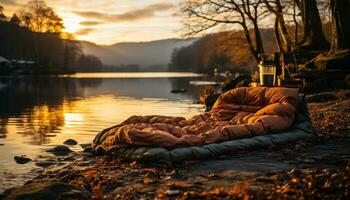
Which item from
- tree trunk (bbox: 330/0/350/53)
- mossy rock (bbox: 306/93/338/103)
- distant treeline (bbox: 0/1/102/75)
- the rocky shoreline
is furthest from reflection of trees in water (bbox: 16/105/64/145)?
distant treeline (bbox: 0/1/102/75)

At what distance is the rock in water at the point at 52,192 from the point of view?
622 cm

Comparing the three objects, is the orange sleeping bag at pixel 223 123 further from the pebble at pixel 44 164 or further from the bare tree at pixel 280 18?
the bare tree at pixel 280 18

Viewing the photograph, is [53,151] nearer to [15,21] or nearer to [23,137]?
[23,137]

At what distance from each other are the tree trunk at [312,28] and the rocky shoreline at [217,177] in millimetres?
15745

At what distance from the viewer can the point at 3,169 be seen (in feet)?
31.4

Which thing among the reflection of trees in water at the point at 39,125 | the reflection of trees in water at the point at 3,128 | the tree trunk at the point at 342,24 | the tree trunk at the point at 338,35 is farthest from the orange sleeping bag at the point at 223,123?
the tree trunk at the point at 342,24

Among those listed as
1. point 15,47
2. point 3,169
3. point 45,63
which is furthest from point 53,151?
point 15,47

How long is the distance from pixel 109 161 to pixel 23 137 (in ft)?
22.2

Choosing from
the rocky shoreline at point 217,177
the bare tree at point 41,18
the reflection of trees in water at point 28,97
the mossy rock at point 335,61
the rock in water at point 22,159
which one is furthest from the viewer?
the bare tree at point 41,18

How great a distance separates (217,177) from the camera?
6.70 m

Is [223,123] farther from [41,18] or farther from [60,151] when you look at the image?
[41,18]

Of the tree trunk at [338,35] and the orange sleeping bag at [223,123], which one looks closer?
the orange sleeping bag at [223,123]

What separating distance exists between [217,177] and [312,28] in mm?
20357

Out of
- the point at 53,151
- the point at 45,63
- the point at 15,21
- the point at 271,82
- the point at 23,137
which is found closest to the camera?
the point at 53,151
